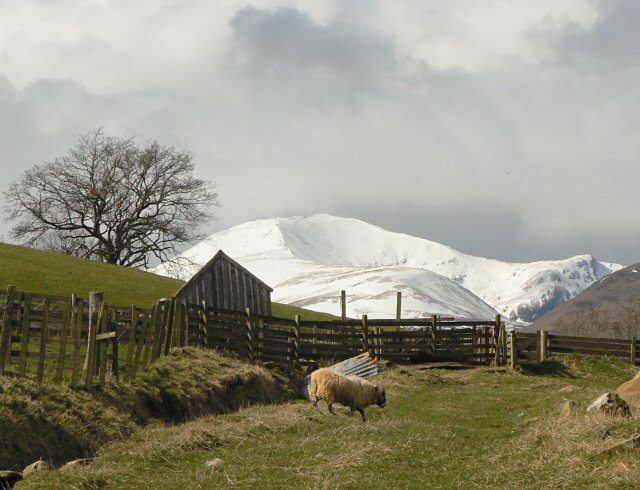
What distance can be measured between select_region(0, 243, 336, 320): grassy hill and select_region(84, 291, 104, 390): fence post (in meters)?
20.1

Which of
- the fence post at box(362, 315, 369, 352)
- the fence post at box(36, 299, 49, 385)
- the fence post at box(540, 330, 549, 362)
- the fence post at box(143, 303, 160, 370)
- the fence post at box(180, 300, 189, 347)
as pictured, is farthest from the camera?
the fence post at box(540, 330, 549, 362)

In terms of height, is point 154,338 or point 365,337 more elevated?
point 365,337

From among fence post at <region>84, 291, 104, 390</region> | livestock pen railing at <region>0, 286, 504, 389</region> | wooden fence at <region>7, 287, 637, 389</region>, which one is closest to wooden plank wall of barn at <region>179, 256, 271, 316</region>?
livestock pen railing at <region>0, 286, 504, 389</region>

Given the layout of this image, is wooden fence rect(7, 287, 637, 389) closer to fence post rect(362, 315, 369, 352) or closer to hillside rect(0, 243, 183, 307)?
fence post rect(362, 315, 369, 352)

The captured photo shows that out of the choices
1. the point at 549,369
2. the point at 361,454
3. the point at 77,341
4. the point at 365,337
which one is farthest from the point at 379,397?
the point at 549,369

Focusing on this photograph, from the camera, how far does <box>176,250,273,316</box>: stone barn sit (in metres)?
33.2

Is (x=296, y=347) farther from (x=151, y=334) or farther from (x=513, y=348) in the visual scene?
(x=513, y=348)

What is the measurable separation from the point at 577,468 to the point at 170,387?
12.1m

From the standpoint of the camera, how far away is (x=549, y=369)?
31.2 m

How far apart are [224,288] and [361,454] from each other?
22928 mm

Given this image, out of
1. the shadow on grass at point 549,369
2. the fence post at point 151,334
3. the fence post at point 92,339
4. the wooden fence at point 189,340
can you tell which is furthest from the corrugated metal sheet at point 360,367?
the fence post at point 92,339

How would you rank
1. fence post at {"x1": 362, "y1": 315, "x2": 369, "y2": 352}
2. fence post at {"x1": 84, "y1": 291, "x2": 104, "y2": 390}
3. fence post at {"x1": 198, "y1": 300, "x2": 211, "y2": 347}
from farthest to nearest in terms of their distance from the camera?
fence post at {"x1": 362, "y1": 315, "x2": 369, "y2": 352} < fence post at {"x1": 198, "y1": 300, "x2": 211, "y2": 347} < fence post at {"x1": 84, "y1": 291, "x2": 104, "y2": 390}

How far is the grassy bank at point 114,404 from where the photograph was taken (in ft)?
49.8

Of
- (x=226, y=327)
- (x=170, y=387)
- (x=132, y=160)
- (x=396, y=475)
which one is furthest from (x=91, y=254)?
(x=396, y=475)
